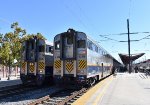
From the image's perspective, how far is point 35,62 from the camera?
20812 millimetres

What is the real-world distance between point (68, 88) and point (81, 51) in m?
2.76

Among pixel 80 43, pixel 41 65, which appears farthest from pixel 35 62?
pixel 80 43

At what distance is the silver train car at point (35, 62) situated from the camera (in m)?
20.7

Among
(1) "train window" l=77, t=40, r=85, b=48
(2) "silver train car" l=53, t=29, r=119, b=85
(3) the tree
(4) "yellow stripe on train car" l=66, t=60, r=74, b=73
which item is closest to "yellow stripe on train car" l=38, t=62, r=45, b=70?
(2) "silver train car" l=53, t=29, r=119, b=85

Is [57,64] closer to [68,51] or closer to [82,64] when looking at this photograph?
[68,51]

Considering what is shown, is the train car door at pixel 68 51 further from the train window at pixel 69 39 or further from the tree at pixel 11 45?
the tree at pixel 11 45

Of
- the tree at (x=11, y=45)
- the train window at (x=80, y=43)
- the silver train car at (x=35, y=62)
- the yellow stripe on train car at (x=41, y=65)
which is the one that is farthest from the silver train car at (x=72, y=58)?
the tree at (x=11, y=45)

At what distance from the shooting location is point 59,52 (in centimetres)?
1847

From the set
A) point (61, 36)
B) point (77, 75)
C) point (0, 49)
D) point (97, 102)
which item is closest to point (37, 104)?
point (97, 102)

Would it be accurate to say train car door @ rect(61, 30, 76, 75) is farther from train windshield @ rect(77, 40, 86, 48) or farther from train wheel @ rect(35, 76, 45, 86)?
train wheel @ rect(35, 76, 45, 86)

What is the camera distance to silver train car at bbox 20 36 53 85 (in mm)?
20703

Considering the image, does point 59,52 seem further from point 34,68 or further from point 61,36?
point 34,68

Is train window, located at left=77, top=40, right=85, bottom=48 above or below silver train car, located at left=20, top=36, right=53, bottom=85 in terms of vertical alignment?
above

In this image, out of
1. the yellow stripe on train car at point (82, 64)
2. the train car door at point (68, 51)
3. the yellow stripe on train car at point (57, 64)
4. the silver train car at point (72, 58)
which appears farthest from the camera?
the yellow stripe on train car at point (57, 64)
